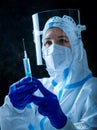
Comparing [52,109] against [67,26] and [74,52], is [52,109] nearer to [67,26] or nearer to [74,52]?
[74,52]

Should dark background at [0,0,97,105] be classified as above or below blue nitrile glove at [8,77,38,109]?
above

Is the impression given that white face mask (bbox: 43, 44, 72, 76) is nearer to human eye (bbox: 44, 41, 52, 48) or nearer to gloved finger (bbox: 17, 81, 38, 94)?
human eye (bbox: 44, 41, 52, 48)

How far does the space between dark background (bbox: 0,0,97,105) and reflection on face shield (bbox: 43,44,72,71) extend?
1.64 ft

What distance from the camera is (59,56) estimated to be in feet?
5.17

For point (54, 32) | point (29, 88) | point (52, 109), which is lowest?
point (52, 109)

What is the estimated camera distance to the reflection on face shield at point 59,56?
1562mm

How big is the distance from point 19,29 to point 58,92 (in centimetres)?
81

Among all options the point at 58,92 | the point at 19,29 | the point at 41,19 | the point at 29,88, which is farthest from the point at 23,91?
the point at 19,29

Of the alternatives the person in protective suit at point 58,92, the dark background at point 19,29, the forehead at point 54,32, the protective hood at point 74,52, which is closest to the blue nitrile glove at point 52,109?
the person in protective suit at point 58,92

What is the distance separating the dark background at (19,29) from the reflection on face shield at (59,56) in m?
0.50

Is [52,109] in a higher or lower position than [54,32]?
lower

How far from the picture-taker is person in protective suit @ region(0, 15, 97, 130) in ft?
4.29

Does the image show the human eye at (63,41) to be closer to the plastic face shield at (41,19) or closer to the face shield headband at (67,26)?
the face shield headband at (67,26)

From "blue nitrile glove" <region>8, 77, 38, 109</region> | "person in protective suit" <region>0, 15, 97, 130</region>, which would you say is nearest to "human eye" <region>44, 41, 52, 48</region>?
"person in protective suit" <region>0, 15, 97, 130</region>
